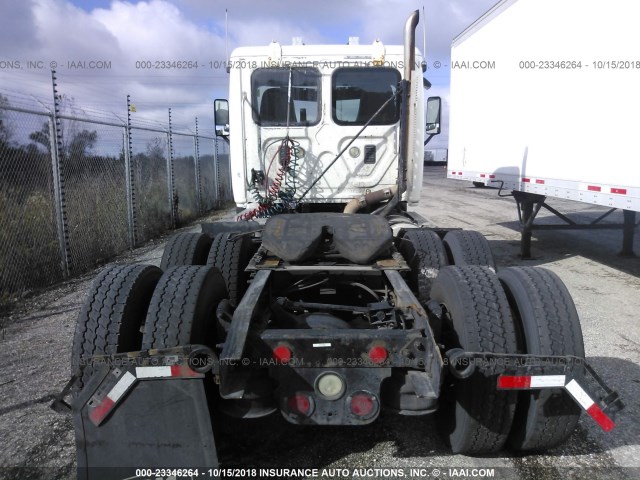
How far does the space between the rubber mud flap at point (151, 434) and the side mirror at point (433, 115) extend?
4.87 m

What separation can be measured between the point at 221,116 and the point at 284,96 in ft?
2.88

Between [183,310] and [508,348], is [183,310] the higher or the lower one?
the higher one

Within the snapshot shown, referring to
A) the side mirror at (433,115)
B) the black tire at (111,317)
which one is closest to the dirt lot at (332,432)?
the black tire at (111,317)

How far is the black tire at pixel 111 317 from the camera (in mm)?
2719

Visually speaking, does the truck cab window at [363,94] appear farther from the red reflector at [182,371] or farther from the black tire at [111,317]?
the red reflector at [182,371]

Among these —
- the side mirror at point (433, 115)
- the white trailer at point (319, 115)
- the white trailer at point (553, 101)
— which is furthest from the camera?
the side mirror at point (433, 115)

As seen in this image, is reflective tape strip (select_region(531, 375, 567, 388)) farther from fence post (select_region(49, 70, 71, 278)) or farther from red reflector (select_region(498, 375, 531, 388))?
fence post (select_region(49, 70, 71, 278))

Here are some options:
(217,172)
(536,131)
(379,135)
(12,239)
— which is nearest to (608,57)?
(536,131)

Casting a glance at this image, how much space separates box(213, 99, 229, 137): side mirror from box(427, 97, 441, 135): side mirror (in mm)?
2473

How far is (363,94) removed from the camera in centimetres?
588

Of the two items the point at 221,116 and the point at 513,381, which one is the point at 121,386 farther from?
the point at 221,116

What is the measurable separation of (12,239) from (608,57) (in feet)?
25.4

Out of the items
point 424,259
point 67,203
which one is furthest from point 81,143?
point 424,259

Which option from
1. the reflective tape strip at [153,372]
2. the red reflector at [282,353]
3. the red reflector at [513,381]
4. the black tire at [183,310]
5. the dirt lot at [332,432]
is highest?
the black tire at [183,310]
